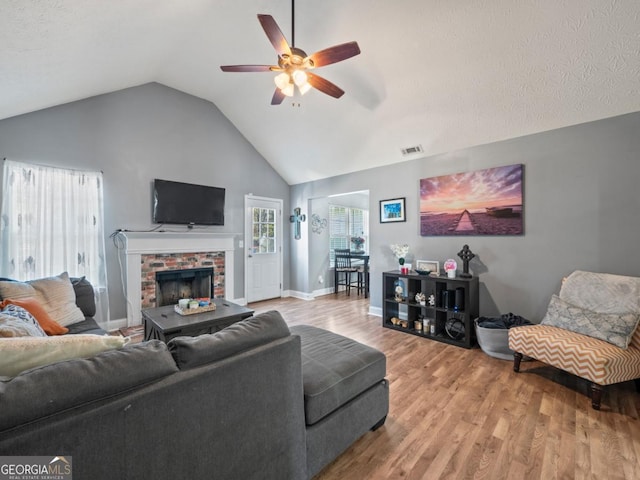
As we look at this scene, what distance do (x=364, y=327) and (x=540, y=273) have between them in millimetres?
2225

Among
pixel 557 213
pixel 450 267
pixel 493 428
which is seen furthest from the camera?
pixel 450 267

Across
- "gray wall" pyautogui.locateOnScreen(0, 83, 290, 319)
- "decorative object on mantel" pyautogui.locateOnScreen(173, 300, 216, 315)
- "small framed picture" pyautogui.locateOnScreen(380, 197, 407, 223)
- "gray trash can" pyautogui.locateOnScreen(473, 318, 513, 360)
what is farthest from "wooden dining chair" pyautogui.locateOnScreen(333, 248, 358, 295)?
"decorative object on mantel" pyautogui.locateOnScreen(173, 300, 216, 315)

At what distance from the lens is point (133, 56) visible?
2967 mm

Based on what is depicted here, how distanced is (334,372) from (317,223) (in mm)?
4572

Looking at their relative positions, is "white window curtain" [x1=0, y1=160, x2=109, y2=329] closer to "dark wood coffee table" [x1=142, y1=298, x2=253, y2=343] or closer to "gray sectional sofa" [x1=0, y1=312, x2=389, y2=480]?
"dark wood coffee table" [x1=142, y1=298, x2=253, y2=343]

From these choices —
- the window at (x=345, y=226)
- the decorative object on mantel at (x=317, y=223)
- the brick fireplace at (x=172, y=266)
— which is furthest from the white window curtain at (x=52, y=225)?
the window at (x=345, y=226)

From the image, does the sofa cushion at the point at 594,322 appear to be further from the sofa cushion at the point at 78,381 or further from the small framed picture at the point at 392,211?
the sofa cushion at the point at 78,381

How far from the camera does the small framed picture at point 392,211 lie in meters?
4.28

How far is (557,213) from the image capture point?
9.95 ft

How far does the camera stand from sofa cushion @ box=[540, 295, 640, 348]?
7.06 feet

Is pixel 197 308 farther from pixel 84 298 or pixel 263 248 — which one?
pixel 263 248

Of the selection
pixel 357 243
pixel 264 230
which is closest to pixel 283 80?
pixel 264 230

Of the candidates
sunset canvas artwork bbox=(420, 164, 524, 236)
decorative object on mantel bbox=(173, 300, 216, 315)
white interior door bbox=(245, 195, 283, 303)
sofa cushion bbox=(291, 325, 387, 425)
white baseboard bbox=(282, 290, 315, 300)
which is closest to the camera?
sofa cushion bbox=(291, 325, 387, 425)

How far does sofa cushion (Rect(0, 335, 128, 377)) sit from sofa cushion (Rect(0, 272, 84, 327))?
6.29 feet
